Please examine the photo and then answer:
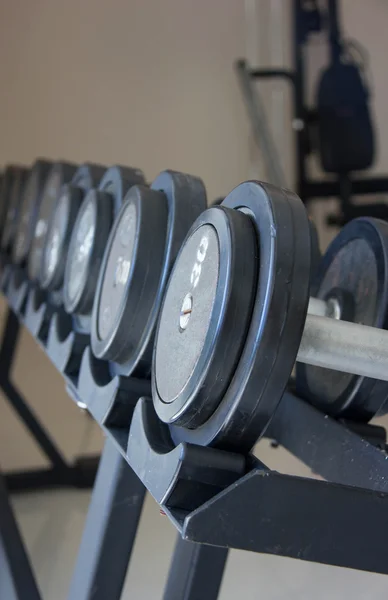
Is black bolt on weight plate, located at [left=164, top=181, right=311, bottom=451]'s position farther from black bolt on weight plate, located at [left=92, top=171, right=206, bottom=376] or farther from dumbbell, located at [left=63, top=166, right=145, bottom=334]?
dumbbell, located at [left=63, top=166, right=145, bottom=334]

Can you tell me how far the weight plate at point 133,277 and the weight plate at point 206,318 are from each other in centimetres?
8

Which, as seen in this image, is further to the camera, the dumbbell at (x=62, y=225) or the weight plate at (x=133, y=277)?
the dumbbell at (x=62, y=225)

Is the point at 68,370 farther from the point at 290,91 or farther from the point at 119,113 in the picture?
the point at 290,91

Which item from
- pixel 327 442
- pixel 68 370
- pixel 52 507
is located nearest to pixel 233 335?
pixel 327 442

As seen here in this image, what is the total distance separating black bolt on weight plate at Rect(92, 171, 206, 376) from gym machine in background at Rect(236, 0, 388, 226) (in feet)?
6.42

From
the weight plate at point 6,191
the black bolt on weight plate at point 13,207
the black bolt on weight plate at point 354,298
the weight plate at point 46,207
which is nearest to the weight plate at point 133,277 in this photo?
the black bolt on weight plate at point 354,298

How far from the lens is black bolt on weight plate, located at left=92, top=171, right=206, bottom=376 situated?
1.97ft

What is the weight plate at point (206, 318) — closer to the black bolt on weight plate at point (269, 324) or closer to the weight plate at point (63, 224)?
the black bolt on weight plate at point (269, 324)

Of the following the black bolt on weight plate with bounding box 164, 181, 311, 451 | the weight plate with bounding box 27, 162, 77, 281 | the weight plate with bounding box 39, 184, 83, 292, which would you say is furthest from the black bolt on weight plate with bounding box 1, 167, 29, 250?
the black bolt on weight plate with bounding box 164, 181, 311, 451

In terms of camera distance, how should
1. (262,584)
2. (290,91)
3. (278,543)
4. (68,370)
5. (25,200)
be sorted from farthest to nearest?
1. (290,91)
2. (25,200)
3. (262,584)
4. (68,370)
5. (278,543)

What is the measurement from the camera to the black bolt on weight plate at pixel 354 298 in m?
0.61

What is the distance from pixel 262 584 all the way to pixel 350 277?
2.82 ft

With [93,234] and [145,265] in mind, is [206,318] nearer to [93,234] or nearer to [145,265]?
[145,265]

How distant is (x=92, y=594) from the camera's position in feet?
1.99
